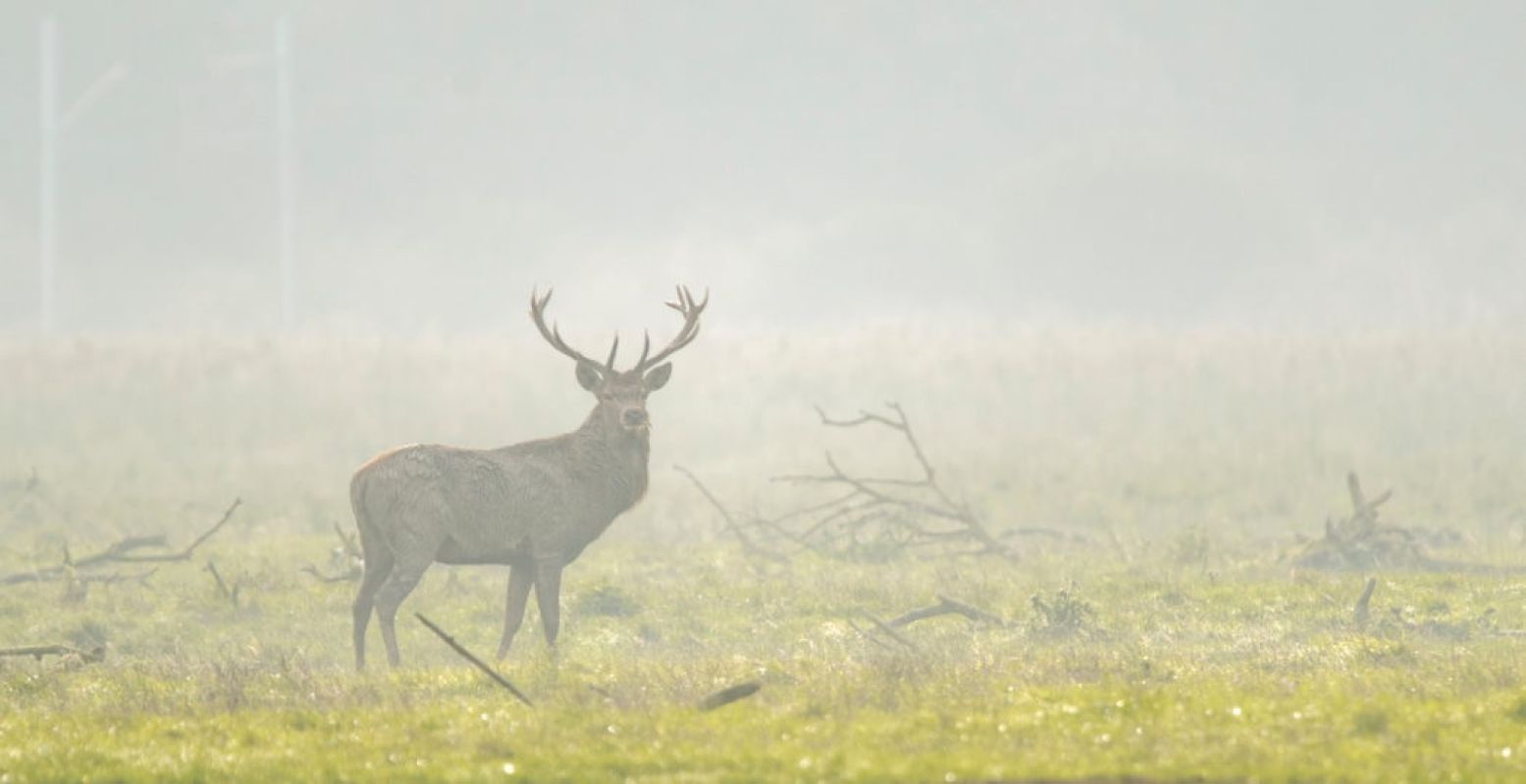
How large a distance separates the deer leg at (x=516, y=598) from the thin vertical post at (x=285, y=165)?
106m

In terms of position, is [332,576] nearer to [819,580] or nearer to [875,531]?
[819,580]

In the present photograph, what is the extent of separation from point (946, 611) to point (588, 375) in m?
3.80

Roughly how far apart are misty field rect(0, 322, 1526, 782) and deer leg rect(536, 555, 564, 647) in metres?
0.43

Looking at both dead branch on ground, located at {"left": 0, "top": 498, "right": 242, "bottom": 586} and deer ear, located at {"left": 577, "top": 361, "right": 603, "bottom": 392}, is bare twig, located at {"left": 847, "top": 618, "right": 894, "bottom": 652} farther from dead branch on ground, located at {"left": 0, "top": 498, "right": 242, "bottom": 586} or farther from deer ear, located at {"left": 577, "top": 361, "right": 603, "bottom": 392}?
dead branch on ground, located at {"left": 0, "top": 498, "right": 242, "bottom": 586}

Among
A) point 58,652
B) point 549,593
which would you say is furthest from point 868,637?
point 58,652

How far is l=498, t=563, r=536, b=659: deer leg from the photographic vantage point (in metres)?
20.6

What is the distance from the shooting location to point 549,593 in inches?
818

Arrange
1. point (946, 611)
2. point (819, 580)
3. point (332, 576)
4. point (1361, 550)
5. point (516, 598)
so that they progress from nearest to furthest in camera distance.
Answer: point (516, 598) → point (946, 611) → point (819, 580) → point (332, 576) → point (1361, 550)

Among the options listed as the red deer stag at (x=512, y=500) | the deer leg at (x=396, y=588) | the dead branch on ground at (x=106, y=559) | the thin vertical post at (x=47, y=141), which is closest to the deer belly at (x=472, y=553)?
the red deer stag at (x=512, y=500)

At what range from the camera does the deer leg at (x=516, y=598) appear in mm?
20562

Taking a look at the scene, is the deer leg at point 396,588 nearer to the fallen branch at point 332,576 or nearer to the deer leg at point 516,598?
the deer leg at point 516,598

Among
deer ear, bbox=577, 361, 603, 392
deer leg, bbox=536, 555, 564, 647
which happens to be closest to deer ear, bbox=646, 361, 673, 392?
deer ear, bbox=577, 361, 603, 392

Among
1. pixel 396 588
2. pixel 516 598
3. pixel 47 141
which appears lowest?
pixel 516 598

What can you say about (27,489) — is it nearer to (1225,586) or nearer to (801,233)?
(1225,586)
